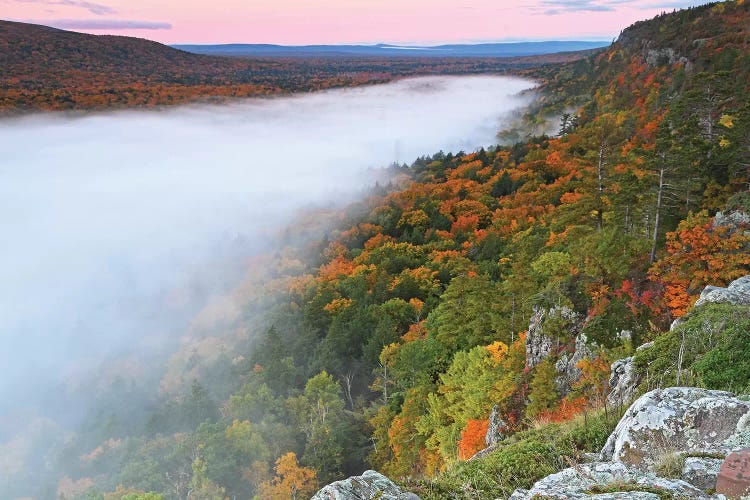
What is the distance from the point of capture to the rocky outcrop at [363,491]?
30.1 ft

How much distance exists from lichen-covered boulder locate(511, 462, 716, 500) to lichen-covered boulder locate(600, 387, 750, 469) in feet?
2.59

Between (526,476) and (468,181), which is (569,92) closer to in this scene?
(468,181)

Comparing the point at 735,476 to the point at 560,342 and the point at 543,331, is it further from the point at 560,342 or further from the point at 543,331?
the point at 543,331

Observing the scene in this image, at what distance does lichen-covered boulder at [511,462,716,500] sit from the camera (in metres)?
7.45

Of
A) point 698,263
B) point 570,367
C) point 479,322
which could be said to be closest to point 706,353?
point 570,367

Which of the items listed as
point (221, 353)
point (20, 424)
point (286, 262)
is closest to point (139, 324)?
point (20, 424)

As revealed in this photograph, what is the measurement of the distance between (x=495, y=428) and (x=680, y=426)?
17.4m

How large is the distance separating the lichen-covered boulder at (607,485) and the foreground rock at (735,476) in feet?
1.03

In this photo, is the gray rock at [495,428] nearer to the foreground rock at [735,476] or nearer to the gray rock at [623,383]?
the gray rock at [623,383]

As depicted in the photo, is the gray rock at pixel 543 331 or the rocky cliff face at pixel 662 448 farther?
the gray rock at pixel 543 331

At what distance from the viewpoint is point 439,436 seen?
1347 inches

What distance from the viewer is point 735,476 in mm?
7125

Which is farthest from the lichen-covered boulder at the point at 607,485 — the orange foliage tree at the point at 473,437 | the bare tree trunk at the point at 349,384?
the bare tree trunk at the point at 349,384

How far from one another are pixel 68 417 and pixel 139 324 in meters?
46.3
